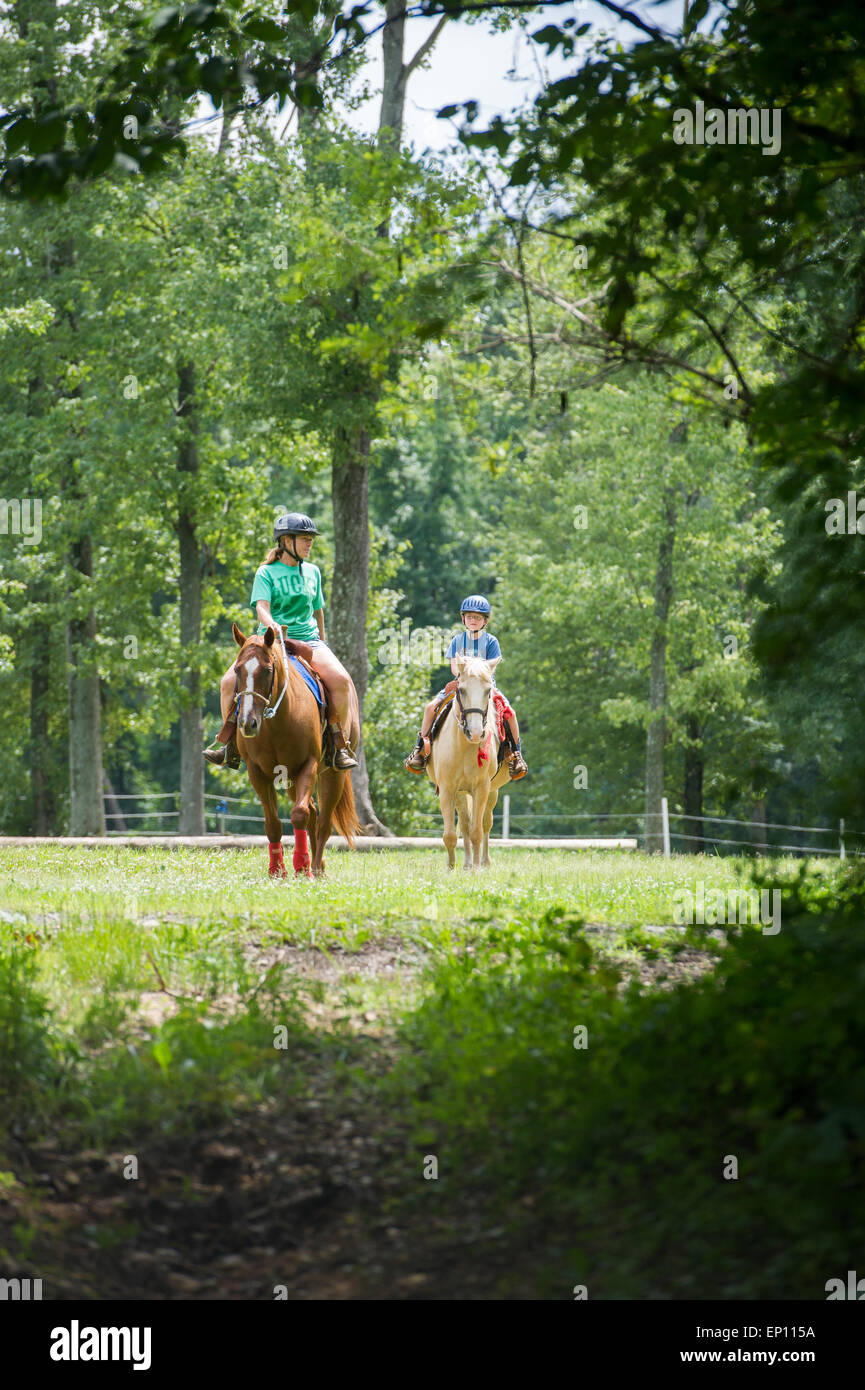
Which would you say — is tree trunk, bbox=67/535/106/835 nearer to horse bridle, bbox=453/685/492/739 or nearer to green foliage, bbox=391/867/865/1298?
horse bridle, bbox=453/685/492/739

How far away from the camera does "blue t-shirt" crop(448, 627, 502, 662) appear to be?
1606 cm

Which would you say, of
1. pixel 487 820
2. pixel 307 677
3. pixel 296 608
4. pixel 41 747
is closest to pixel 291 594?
pixel 296 608

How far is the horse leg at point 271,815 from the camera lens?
13.4m

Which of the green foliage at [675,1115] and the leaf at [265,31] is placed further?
the leaf at [265,31]

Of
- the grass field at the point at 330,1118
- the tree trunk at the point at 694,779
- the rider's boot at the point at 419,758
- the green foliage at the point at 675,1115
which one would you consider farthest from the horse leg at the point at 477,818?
the tree trunk at the point at 694,779

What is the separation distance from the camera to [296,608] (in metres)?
13.7

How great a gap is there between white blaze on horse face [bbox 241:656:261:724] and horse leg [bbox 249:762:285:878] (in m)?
1.24

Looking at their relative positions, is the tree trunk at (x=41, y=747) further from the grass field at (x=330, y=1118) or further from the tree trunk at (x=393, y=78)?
the grass field at (x=330, y=1118)

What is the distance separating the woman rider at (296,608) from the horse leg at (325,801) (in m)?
0.20

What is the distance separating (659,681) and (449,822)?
16615mm

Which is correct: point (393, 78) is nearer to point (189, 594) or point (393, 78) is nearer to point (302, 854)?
point (189, 594)

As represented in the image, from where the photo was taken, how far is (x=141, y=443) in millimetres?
26328

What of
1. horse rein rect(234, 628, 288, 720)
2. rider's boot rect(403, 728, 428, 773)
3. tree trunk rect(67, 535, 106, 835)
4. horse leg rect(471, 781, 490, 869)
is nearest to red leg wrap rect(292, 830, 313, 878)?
horse rein rect(234, 628, 288, 720)

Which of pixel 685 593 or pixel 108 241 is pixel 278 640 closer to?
pixel 108 241
